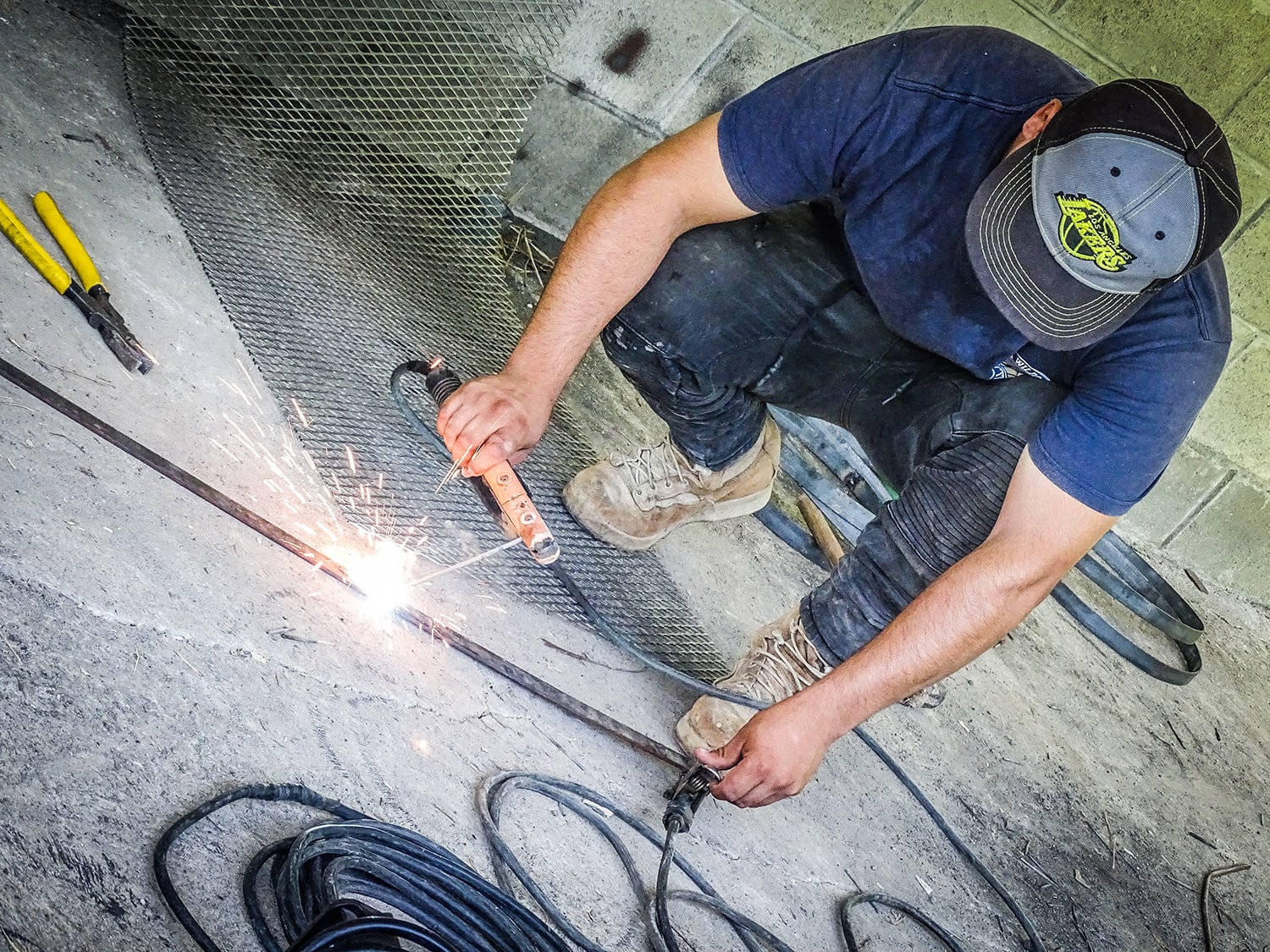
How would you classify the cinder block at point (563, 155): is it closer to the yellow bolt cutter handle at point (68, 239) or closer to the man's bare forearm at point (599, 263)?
the man's bare forearm at point (599, 263)

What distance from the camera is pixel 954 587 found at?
1785 mm

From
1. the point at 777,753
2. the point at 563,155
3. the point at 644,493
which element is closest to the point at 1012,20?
the point at 563,155

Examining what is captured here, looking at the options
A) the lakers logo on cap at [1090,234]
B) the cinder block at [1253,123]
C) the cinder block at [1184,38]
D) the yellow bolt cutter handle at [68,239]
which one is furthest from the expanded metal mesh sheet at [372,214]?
the cinder block at [1253,123]

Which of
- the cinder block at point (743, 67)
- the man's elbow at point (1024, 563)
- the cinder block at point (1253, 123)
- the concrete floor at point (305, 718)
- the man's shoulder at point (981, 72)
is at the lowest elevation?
the concrete floor at point (305, 718)

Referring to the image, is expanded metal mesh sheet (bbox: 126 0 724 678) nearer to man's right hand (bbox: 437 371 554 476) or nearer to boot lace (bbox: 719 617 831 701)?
boot lace (bbox: 719 617 831 701)

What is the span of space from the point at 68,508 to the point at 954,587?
141 cm

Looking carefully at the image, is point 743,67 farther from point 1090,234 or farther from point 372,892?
point 372,892

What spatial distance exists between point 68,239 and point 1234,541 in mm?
3557

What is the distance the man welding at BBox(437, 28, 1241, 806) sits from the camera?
5.46 feet

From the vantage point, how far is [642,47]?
310cm

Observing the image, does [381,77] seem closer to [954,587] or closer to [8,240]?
[8,240]

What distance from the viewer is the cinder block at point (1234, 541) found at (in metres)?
3.52

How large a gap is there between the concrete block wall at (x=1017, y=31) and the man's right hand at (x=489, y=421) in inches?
65.8

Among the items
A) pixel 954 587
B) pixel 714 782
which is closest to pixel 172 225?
pixel 714 782
